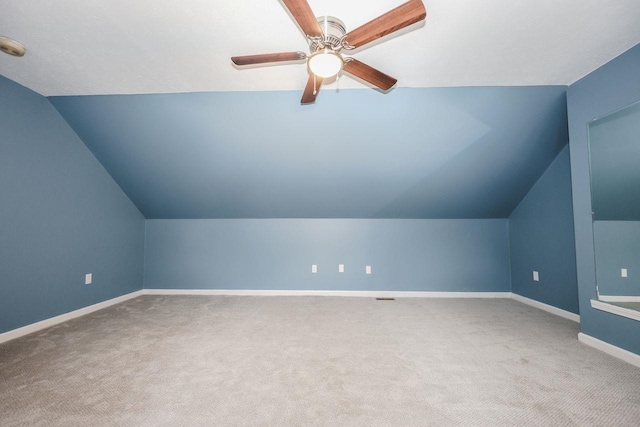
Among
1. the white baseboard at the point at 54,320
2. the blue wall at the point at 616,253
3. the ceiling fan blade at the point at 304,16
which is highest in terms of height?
the ceiling fan blade at the point at 304,16

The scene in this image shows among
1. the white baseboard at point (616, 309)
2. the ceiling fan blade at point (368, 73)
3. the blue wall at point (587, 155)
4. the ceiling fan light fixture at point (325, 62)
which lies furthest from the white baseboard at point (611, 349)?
the ceiling fan light fixture at point (325, 62)

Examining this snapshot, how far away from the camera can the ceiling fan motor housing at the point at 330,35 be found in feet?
5.06

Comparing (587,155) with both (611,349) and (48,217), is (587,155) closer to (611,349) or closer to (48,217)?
(611,349)

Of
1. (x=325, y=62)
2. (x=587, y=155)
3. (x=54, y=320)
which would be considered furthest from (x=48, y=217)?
(x=587, y=155)

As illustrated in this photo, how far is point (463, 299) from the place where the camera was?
4.16 metres

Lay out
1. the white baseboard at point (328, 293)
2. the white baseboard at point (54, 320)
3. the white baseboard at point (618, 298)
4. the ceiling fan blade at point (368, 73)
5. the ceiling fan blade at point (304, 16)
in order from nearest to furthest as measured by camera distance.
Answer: the ceiling fan blade at point (304, 16)
the ceiling fan blade at point (368, 73)
the white baseboard at point (618, 298)
the white baseboard at point (54, 320)
the white baseboard at point (328, 293)

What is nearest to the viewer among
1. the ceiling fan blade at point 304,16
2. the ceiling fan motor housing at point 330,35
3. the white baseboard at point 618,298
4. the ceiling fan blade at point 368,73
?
the ceiling fan blade at point 304,16

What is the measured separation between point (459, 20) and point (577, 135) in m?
1.80

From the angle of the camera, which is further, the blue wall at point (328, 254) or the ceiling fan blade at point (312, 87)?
the blue wall at point (328, 254)

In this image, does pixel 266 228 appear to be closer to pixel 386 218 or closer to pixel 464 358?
pixel 386 218

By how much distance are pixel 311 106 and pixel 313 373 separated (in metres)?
2.45

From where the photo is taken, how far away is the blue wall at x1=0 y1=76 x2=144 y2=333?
257 centimetres

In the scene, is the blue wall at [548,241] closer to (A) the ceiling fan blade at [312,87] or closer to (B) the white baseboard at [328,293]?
(B) the white baseboard at [328,293]

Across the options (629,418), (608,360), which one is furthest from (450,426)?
(608,360)
